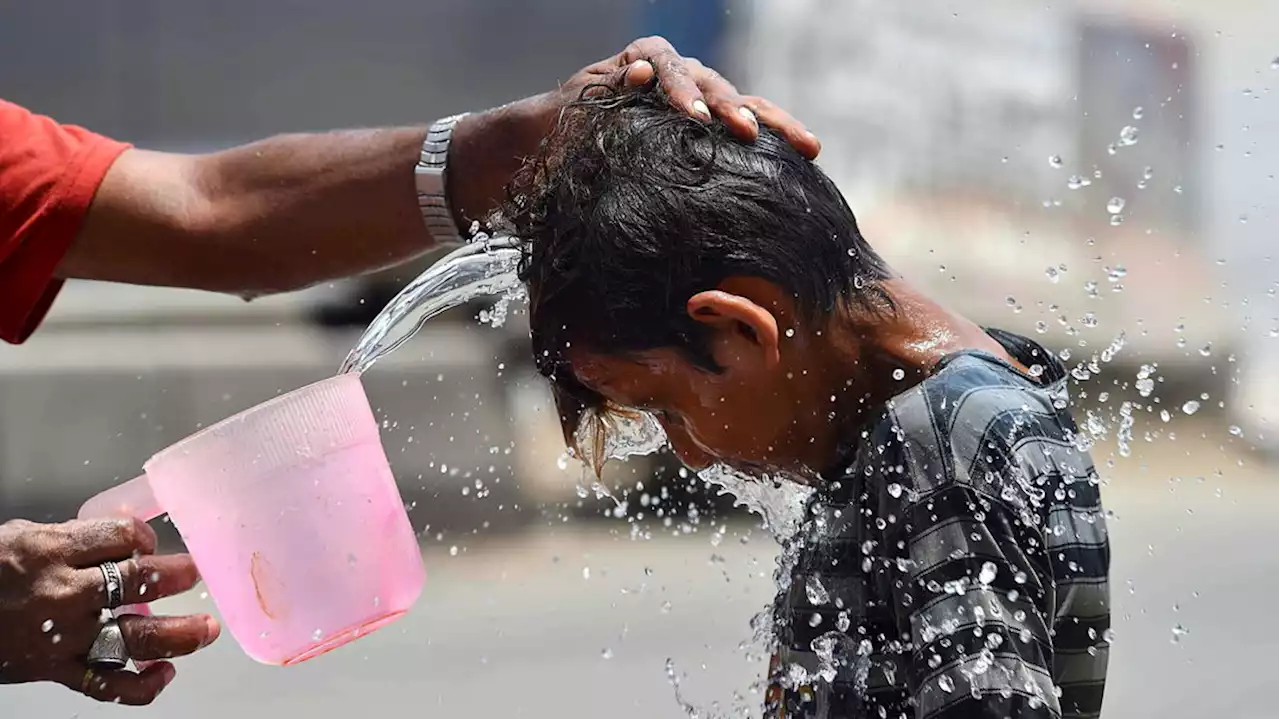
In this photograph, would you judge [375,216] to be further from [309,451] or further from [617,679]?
[617,679]

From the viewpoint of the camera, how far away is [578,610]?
5559mm

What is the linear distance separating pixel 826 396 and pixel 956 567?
0.27 m

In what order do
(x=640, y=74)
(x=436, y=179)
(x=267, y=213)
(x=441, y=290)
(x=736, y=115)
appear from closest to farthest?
(x=736, y=115) → (x=640, y=74) → (x=441, y=290) → (x=436, y=179) → (x=267, y=213)

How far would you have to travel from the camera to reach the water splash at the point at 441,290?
204 cm

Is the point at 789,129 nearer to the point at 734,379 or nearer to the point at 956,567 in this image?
the point at 734,379

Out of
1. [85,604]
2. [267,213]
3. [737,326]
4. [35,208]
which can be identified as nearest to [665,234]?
[737,326]

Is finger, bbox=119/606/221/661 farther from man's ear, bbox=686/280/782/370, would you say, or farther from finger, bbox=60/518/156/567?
man's ear, bbox=686/280/782/370

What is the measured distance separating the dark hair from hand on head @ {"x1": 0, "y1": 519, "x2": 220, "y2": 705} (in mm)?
521

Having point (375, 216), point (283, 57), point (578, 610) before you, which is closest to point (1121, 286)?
point (578, 610)

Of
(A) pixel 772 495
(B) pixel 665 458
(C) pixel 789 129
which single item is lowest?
(B) pixel 665 458

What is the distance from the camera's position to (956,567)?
4.97ft

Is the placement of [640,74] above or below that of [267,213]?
above

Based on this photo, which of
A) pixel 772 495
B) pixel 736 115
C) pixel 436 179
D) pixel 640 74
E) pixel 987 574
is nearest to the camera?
pixel 987 574

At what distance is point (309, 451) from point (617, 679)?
282cm
